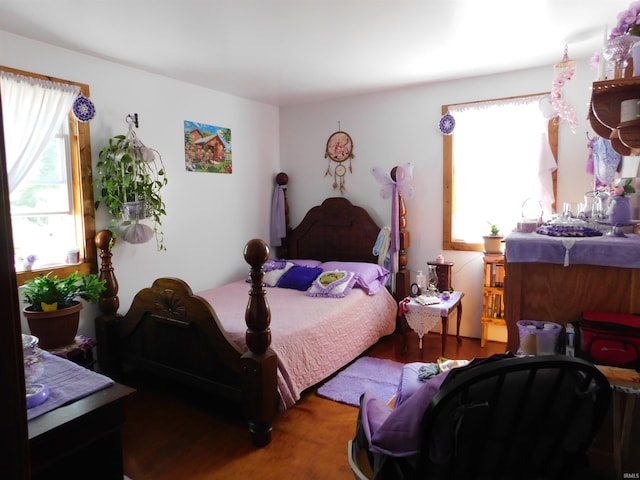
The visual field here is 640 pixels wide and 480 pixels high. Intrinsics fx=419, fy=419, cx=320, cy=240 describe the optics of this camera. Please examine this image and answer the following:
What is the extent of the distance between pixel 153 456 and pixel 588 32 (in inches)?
146

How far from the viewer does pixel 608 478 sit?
1.22 meters

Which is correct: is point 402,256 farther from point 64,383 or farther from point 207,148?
point 64,383

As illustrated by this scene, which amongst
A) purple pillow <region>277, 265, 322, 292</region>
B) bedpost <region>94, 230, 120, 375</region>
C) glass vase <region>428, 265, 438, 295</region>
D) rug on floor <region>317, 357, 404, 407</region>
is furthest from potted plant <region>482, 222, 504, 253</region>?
bedpost <region>94, 230, 120, 375</region>

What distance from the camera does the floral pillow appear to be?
361 centimetres

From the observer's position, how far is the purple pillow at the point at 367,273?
3789mm

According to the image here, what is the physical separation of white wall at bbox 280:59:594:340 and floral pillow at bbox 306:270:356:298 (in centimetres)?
88

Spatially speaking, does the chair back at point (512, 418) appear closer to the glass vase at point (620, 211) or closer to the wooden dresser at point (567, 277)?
the wooden dresser at point (567, 277)

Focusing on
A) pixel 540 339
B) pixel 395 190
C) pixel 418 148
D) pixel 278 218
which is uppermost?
pixel 418 148

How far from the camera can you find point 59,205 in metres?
3.01

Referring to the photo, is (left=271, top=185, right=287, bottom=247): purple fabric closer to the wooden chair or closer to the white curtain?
the white curtain

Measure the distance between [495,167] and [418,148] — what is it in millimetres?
742

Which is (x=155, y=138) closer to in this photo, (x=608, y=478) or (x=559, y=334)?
(x=559, y=334)

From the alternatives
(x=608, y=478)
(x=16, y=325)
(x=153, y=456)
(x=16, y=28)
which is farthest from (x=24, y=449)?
(x=16, y=28)

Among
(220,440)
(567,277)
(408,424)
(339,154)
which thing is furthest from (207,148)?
(408,424)
